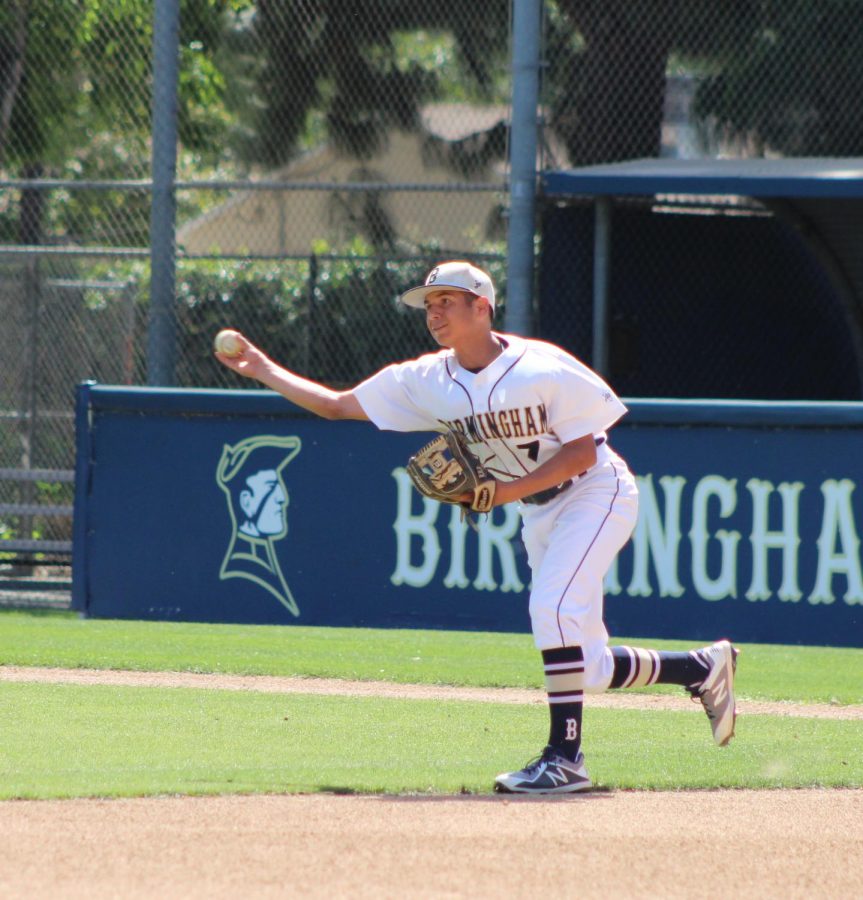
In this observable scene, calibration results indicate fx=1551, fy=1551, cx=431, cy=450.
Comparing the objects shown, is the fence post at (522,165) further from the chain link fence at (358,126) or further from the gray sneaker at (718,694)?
the gray sneaker at (718,694)

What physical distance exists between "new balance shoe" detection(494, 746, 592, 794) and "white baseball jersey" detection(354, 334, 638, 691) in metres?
0.35

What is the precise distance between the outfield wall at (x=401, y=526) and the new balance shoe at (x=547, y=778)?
302 centimetres

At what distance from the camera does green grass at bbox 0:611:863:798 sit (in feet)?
16.4

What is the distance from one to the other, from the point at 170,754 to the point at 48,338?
656cm

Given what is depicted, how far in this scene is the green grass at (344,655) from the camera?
766 cm

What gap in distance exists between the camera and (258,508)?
835cm

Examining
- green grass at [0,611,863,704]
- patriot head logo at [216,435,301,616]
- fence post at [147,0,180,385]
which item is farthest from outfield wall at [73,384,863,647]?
fence post at [147,0,180,385]

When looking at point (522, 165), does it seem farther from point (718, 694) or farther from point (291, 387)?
point (718, 694)

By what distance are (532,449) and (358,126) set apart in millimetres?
7038

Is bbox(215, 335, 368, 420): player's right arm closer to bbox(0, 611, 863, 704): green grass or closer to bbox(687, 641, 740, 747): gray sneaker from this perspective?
bbox(687, 641, 740, 747): gray sneaker

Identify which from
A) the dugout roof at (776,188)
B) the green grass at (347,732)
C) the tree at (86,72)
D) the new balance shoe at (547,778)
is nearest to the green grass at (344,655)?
the green grass at (347,732)

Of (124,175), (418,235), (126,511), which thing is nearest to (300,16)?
(418,235)

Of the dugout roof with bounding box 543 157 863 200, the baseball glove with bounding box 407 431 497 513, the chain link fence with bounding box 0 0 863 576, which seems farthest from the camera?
the chain link fence with bounding box 0 0 863 576

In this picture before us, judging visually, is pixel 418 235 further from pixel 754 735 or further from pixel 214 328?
pixel 754 735
